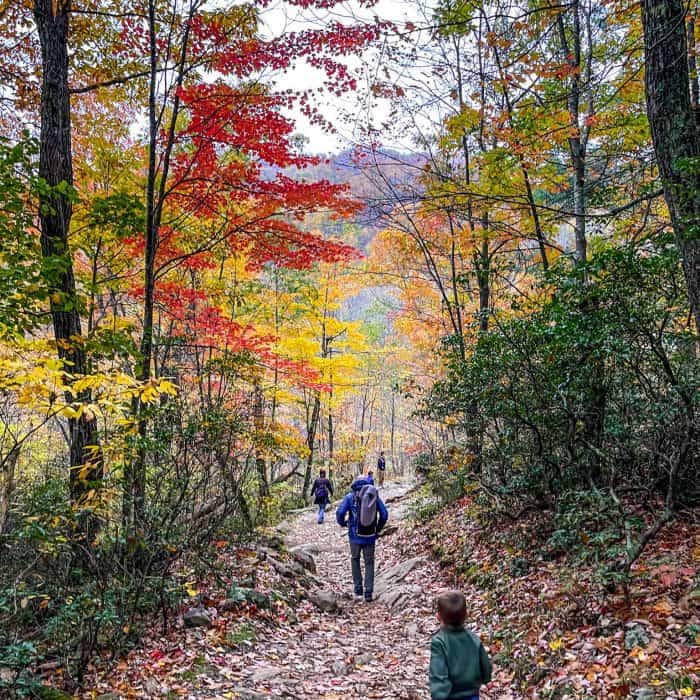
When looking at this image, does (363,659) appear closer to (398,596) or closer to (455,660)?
(398,596)

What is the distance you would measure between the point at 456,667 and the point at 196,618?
356 centimetres

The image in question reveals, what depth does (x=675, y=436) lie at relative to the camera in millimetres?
5371

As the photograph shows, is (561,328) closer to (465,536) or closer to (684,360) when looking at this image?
(684,360)

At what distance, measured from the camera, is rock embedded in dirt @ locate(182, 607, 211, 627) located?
17.6 feet

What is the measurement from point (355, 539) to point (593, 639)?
4113 mm

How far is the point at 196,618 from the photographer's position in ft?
17.7

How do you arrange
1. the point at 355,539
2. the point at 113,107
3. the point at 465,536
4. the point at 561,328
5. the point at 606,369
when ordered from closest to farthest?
1. the point at 561,328
2. the point at 606,369
3. the point at 355,539
4. the point at 465,536
5. the point at 113,107

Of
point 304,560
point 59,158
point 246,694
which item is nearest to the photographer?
point 246,694

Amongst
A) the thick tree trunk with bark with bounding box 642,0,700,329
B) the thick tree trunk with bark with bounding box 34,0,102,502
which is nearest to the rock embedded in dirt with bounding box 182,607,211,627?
the thick tree trunk with bark with bounding box 34,0,102,502

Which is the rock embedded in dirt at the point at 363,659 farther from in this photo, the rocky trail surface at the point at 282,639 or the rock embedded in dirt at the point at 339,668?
the rock embedded in dirt at the point at 339,668

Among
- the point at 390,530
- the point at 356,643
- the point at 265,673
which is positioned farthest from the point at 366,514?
the point at 390,530

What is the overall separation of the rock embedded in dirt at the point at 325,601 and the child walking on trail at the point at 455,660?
4620 millimetres

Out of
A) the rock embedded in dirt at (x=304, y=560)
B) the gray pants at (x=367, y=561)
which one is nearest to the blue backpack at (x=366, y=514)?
the gray pants at (x=367, y=561)

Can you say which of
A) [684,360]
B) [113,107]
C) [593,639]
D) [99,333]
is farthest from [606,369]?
[113,107]
